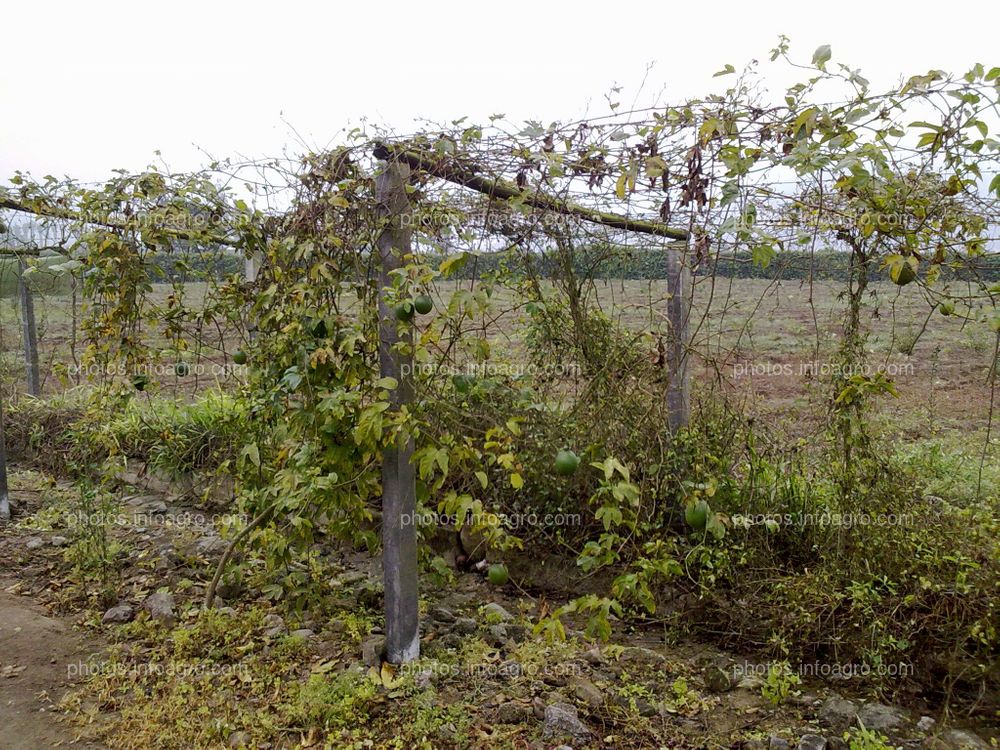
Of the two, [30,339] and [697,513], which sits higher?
[30,339]

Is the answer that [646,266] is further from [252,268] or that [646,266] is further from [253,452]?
[253,452]

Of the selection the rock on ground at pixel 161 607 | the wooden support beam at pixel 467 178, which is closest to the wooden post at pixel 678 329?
the wooden support beam at pixel 467 178

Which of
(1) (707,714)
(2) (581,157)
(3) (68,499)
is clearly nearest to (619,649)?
(1) (707,714)

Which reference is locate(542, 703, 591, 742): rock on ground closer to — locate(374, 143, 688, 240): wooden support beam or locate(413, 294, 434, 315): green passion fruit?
locate(413, 294, 434, 315): green passion fruit

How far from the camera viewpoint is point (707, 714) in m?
2.84

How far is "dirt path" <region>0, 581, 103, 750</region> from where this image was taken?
2652 mm

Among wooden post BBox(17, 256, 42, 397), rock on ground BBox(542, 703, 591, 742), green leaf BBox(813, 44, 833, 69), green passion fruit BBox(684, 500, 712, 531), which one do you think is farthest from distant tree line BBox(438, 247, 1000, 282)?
wooden post BBox(17, 256, 42, 397)

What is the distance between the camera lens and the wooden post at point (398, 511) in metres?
2.84

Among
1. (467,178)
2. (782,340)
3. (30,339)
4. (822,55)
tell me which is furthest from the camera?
(30,339)

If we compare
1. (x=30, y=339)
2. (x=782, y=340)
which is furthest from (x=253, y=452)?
(x=782, y=340)

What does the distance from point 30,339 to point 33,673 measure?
15.3ft

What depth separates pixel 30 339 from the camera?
21.9ft

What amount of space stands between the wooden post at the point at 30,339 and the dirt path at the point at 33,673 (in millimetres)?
3491

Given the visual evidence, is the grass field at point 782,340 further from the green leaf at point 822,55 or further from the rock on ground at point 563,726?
the rock on ground at point 563,726
